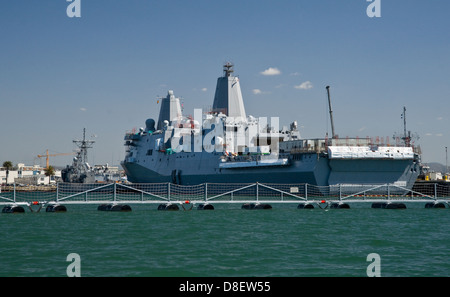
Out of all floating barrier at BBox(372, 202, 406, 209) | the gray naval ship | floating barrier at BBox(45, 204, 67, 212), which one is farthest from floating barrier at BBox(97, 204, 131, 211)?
the gray naval ship

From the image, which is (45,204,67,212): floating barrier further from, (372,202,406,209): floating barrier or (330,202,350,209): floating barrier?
(372,202,406,209): floating barrier

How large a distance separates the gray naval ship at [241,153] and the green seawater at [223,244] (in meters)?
23.9

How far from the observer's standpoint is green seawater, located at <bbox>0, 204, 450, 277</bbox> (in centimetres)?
1578

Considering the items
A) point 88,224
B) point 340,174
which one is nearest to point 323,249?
point 88,224

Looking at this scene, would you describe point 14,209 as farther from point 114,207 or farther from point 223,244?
point 223,244

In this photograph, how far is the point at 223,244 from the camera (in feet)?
67.1

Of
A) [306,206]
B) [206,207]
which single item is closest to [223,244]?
[206,207]

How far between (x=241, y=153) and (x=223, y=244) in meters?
50.4

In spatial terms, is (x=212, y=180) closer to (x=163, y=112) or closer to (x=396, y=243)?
(x=163, y=112)

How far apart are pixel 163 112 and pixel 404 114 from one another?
3407cm

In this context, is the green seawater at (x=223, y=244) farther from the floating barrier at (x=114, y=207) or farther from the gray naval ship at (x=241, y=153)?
the gray naval ship at (x=241, y=153)

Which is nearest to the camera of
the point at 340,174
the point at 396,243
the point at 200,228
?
the point at 396,243
